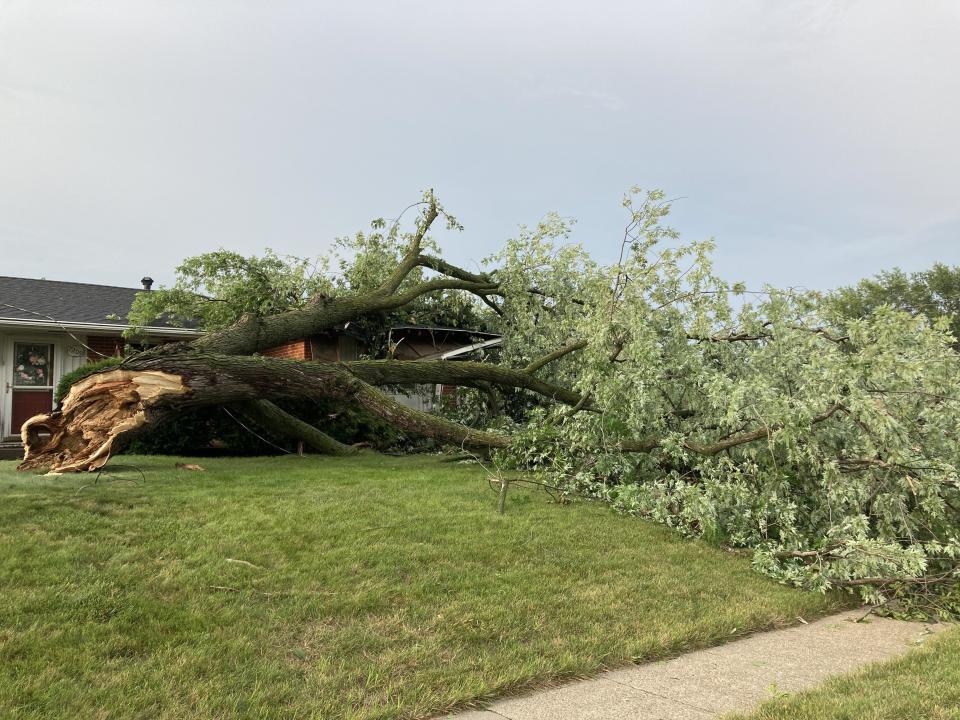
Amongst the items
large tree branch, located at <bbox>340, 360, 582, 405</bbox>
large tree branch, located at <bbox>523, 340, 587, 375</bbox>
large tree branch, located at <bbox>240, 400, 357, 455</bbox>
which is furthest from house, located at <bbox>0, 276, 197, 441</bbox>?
large tree branch, located at <bbox>523, 340, 587, 375</bbox>

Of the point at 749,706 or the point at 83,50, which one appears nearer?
the point at 749,706

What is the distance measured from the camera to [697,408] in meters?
7.77

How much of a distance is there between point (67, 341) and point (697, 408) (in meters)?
13.4

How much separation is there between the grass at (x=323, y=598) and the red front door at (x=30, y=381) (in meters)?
8.50

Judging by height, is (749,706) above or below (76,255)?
below

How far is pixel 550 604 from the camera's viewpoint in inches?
181

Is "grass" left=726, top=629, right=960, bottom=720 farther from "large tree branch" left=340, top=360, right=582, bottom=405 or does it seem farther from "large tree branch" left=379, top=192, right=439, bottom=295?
"large tree branch" left=379, top=192, right=439, bottom=295

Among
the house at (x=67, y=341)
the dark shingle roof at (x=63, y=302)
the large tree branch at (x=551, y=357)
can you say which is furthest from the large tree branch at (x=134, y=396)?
the dark shingle roof at (x=63, y=302)

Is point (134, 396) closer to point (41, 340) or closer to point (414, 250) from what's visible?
point (414, 250)

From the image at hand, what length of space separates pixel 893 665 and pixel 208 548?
4486 mm

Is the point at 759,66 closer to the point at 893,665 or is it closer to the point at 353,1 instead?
the point at 353,1

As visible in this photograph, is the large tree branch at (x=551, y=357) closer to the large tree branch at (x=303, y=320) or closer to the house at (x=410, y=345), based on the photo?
the large tree branch at (x=303, y=320)

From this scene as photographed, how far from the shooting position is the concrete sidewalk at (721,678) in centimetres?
325

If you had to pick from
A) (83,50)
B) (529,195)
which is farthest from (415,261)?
(83,50)
